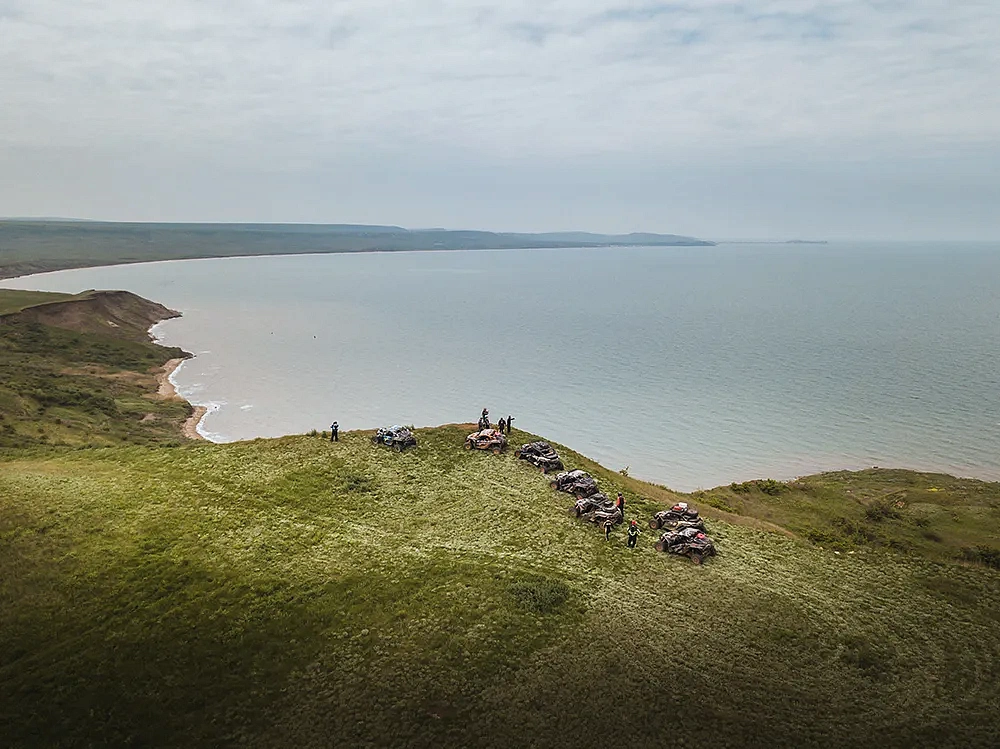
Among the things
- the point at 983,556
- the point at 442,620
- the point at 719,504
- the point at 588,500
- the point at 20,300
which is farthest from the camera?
the point at 20,300

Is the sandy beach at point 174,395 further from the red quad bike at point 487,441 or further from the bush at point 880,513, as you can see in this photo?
the bush at point 880,513

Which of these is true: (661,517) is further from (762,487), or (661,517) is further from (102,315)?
(102,315)

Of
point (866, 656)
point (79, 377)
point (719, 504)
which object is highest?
point (866, 656)

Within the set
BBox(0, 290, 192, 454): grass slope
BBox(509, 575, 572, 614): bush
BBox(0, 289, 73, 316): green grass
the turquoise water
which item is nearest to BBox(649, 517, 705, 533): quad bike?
BBox(509, 575, 572, 614): bush

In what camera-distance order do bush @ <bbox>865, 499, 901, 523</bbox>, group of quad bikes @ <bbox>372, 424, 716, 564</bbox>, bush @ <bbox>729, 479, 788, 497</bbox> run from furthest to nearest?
bush @ <bbox>729, 479, 788, 497</bbox> → bush @ <bbox>865, 499, 901, 523</bbox> → group of quad bikes @ <bbox>372, 424, 716, 564</bbox>

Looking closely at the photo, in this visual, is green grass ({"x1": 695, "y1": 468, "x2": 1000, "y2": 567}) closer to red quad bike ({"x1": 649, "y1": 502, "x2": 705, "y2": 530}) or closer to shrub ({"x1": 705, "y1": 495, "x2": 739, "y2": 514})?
shrub ({"x1": 705, "y1": 495, "x2": 739, "y2": 514})

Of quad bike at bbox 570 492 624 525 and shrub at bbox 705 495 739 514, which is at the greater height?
quad bike at bbox 570 492 624 525

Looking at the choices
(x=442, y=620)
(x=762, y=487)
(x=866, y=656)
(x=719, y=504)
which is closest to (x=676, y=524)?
(x=866, y=656)
